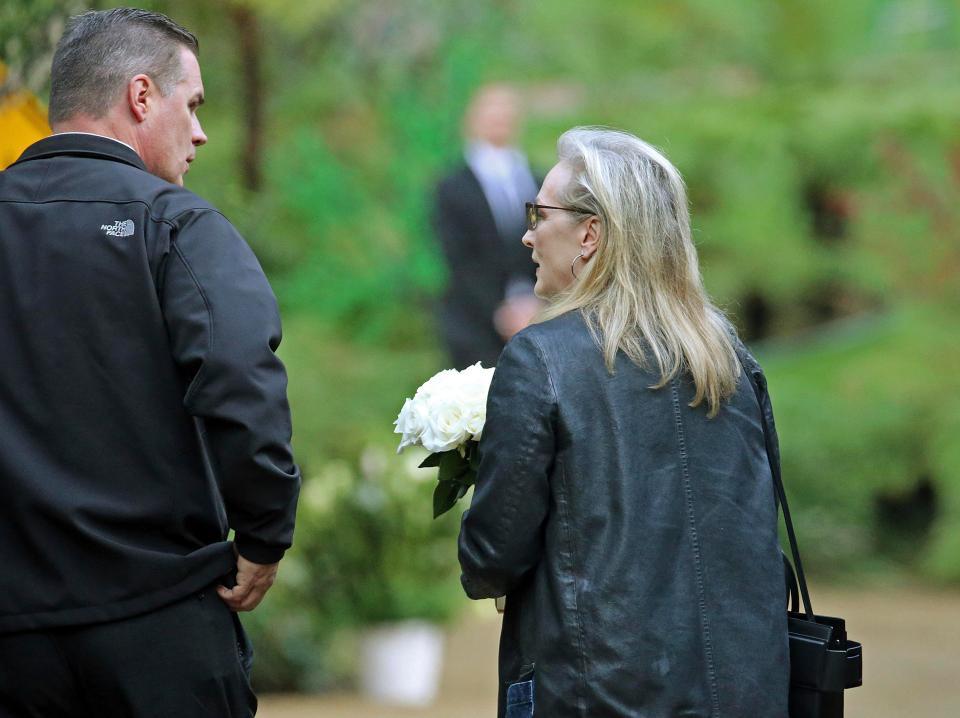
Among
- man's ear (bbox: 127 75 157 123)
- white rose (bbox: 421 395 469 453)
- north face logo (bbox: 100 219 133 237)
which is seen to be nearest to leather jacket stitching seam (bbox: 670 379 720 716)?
white rose (bbox: 421 395 469 453)

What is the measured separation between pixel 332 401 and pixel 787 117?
4.91m

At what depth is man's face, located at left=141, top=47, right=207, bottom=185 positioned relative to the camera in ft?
8.75

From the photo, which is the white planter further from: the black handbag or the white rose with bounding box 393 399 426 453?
the black handbag

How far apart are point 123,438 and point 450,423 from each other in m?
0.62

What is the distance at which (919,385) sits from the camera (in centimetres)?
927

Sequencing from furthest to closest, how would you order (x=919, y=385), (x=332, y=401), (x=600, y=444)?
(x=919, y=385), (x=332, y=401), (x=600, y=444)

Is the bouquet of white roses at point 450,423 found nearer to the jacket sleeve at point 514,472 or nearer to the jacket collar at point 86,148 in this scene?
the jacket sleeve at point 514,472

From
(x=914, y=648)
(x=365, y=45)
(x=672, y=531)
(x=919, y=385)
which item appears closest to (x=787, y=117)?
(x=919, y=385)

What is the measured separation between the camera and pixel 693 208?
10484 millimetres

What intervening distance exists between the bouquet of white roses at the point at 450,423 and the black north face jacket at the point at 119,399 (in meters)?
0.31

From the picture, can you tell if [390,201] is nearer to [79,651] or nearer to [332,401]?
[332,401]

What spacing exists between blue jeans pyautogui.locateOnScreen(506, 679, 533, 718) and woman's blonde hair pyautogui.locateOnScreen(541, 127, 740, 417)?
600mm

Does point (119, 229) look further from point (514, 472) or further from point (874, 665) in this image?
point (874, 665)

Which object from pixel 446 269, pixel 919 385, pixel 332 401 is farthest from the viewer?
pixel 919 385
